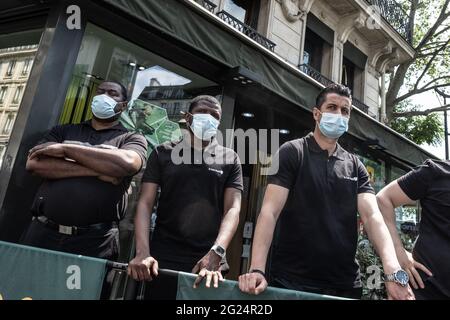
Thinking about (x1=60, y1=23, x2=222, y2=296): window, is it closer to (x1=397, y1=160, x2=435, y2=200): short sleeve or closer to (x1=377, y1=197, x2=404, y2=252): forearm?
(x1=377, y1=197, x2=404, y2=252): forearm

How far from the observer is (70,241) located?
85.7 inches

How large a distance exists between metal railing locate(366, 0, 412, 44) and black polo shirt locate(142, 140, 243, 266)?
883 centimetres

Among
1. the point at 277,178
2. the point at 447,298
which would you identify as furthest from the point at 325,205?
the point at 447,298

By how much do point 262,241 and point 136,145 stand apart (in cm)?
131

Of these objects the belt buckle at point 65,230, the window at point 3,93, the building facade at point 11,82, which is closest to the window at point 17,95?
the building facade at point 11,82

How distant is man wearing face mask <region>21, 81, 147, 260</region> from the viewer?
219 cm

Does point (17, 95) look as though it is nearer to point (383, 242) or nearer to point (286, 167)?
point (286, 167)

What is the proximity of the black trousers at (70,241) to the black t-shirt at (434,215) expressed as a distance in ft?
6.92

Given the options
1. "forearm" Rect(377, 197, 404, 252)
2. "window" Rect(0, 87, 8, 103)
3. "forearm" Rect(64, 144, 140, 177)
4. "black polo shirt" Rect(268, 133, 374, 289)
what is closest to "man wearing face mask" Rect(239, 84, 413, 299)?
"black polo shirt" Rect(268, 133, 374, 289)

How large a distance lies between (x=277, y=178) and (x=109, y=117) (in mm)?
1520

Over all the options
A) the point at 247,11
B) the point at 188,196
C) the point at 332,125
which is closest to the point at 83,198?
the point at 188,196

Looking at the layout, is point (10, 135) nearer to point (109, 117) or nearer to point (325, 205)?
point (109, 117)

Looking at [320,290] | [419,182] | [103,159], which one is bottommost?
[320,290]

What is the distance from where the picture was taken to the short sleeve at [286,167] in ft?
6.75
